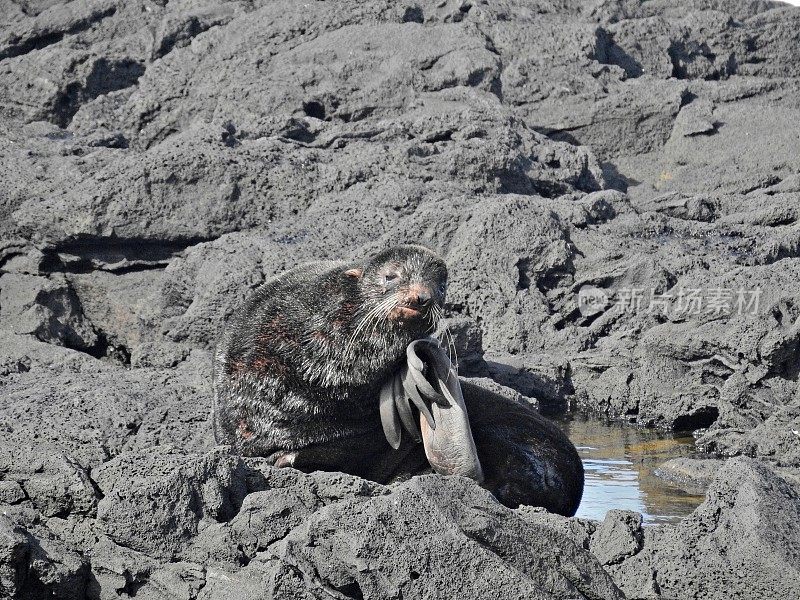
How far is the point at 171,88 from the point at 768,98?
9299 millimetres

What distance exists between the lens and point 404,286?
282 inches

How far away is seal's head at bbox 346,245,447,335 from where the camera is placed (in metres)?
7.04

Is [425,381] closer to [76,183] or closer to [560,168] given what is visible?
[76,183]

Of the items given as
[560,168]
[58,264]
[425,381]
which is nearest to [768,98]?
[560,168]

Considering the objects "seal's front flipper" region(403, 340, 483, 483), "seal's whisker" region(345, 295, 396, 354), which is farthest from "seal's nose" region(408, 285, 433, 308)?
"seal's front flipper" region(403, 340, 483, 483)

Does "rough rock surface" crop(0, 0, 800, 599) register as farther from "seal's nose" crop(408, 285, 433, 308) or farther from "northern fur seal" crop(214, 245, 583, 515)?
"seal's nose" crop(408, 285, 433, 308)

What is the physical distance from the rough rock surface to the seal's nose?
1.24 m

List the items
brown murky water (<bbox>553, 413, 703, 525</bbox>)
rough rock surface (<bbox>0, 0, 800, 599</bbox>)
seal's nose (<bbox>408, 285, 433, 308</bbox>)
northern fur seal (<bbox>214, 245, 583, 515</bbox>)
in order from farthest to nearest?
brown murky water (<bbox>553, 413, 703, 525</bbox>) < northern fur seal (<bbox>214, 245, 583, 515</bbox>) < seal's nose (<bbox>408, 285, 433, 308</bbox>) < rough rock surface (<bbox>0, 0, 800, 599</bbox>)

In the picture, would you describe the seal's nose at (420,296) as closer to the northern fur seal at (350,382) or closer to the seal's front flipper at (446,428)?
the northern fur seal at (350,382)

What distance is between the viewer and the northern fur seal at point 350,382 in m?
7.07

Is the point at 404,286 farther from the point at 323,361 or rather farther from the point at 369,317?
the point at 323,361

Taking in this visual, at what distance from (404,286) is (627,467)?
311 cm

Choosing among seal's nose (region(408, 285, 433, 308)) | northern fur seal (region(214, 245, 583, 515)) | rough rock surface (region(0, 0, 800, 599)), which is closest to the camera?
rough rock surface (region(0, 0, 800, 599))

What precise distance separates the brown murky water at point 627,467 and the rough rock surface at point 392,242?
13.6 inches
